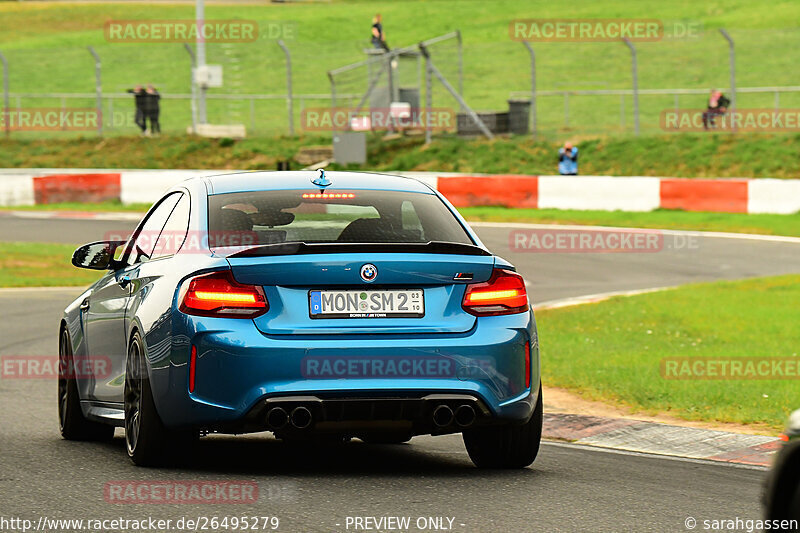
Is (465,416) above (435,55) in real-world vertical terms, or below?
below

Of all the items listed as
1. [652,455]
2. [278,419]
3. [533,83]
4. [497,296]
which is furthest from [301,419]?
[533,83]

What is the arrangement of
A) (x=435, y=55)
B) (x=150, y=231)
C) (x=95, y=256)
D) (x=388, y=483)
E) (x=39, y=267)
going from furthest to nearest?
1. (x=435, y=55)
2. (x=39, y=267)
3. (x=95, y=256)
4. (x=150, y=231)
5. (x=388, y=483)

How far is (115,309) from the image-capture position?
7895mm

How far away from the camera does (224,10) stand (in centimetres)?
8469

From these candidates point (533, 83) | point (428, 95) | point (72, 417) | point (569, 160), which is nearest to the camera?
point (72, 417)

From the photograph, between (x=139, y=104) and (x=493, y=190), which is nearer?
(x=493, y=190)

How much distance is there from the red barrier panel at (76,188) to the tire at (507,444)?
2515 centimetres

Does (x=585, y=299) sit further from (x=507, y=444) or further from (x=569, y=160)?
(x=569, y=160)

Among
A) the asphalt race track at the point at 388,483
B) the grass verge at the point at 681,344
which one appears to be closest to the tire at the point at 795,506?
the asphalt race track at the point at 388,483

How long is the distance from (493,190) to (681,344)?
1670cm

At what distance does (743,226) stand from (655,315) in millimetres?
10884

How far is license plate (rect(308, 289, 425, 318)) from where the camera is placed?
6.66 meters

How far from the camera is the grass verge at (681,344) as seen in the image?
10.0 metres

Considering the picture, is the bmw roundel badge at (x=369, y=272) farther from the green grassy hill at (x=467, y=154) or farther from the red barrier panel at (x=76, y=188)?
the red barrier panel at (x=76, y=188)
